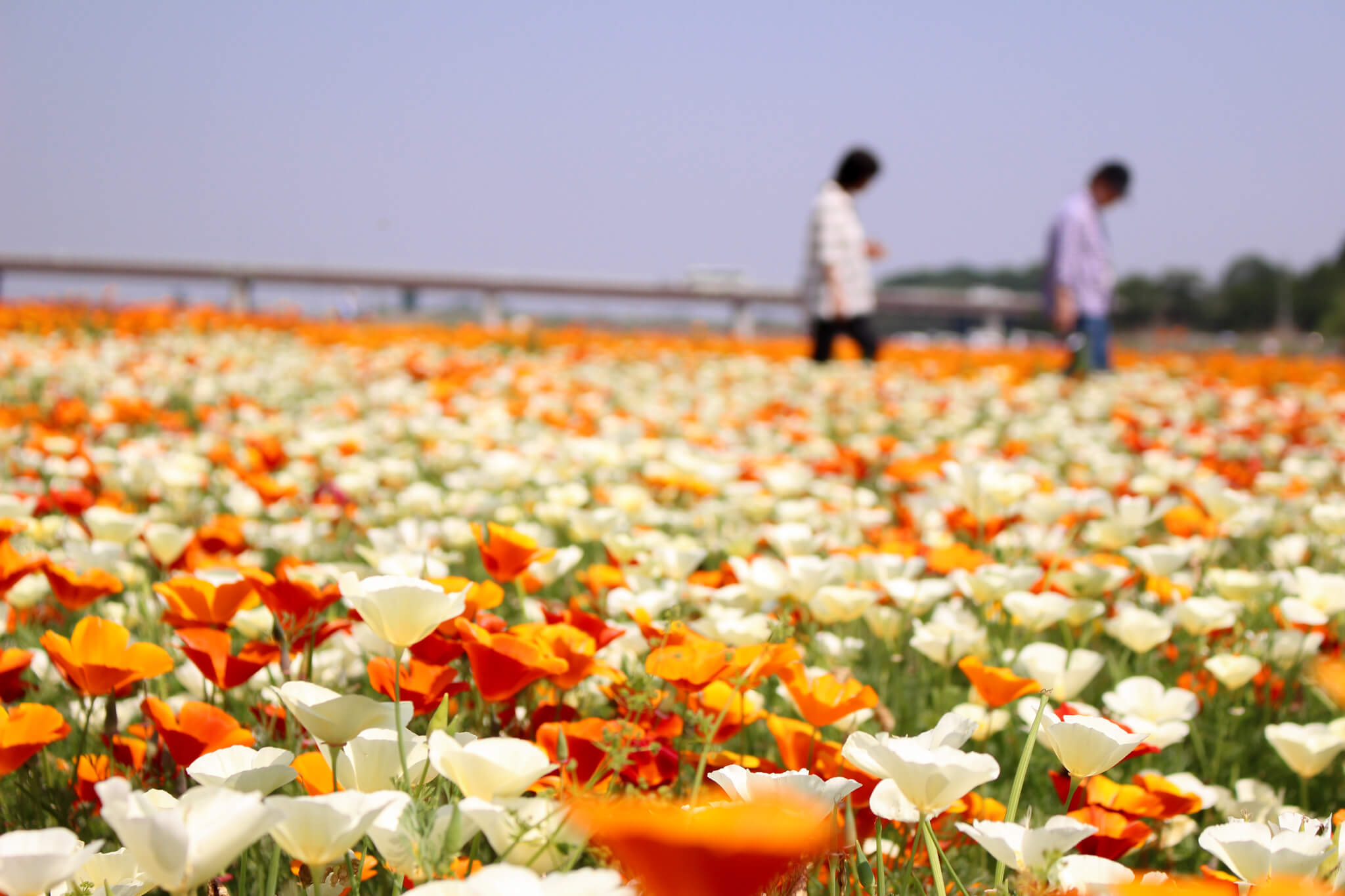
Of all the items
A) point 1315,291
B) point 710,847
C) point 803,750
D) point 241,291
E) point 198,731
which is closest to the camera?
point 710,847

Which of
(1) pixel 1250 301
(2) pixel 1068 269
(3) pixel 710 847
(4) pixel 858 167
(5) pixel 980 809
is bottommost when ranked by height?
(5) pixel 980 809

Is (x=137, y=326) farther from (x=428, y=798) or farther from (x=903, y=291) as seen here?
(x=903, y=291)

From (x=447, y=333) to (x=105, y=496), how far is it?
7.05m

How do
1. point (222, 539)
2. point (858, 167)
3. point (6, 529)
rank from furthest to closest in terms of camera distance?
1. point (858, 167)
2. point (222, 539)
3. point (6, 529)

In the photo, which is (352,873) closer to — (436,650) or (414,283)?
(436,650)

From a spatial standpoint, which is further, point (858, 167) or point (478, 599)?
point (858, 167)

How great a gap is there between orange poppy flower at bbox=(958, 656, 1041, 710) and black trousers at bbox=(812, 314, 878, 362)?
6128 millimetres

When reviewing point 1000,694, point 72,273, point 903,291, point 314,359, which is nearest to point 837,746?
point 1000,694

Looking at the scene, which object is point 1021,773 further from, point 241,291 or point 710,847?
point 241,291

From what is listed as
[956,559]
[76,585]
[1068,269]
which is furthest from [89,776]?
[1068,269]

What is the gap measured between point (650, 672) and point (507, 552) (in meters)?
0.30

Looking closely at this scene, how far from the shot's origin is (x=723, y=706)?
1.00 meters

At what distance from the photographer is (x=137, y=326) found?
7.91 metres

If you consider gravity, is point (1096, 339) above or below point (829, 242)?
below
